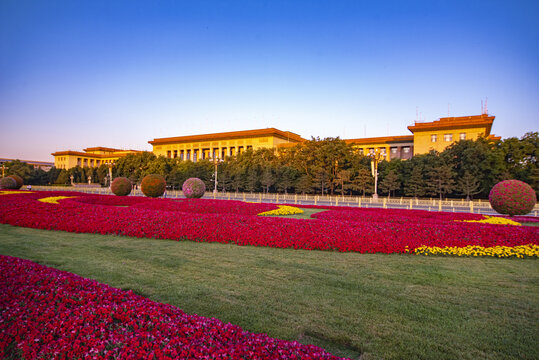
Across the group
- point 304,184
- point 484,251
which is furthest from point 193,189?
point 484,251

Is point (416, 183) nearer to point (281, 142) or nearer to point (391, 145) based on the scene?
point (391, 145)

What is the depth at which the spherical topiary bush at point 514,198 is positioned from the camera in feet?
44.1

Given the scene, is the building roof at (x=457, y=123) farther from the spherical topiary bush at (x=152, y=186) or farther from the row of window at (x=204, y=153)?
the spherical topiary bush at (x=152, y=186)

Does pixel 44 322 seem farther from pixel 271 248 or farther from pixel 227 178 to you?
pixel 227 178

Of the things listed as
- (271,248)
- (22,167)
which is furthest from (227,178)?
(22,167)

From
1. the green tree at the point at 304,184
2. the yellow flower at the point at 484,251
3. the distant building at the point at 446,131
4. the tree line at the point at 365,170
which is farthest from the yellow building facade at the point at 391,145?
the yellow flower at the point at 484,251

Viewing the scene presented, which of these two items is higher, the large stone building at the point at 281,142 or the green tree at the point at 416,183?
the large stone building at the point at 281,142

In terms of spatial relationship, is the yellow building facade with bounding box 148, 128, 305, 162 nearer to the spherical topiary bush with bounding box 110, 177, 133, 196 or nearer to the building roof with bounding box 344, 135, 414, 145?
the building roof with bounding box 344, 135, 414, 145

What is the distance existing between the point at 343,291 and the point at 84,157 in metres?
94.5

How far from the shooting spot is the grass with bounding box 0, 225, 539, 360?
290cm

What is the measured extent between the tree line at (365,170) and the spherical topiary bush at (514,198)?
41.2 feet

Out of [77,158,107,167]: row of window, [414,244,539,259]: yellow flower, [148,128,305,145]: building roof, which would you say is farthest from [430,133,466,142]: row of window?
[77,158,107,167]: row of window

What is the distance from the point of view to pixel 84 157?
3324 inches

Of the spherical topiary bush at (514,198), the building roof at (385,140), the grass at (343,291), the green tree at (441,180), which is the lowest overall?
the grass at (343,291)
